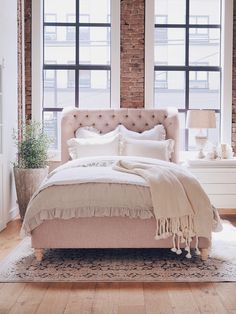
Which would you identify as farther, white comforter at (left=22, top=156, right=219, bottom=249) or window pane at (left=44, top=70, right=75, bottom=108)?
window pane at (left=44, top=70, right=75, bottom=108)

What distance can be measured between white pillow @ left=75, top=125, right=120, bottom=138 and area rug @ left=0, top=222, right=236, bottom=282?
2.17m

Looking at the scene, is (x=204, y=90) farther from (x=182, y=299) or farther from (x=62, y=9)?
(x=182, y=299)

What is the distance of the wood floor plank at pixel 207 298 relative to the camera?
3121 millimetres

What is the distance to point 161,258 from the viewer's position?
4375 mm

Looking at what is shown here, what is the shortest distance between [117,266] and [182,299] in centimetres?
89

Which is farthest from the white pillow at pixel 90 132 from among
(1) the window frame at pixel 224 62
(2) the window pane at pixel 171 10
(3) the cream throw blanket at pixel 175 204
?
(3) the cream throw blanket at pixel 175 204

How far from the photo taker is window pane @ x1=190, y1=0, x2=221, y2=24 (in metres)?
7.12

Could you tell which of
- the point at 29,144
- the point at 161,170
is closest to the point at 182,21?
the point at 29,144

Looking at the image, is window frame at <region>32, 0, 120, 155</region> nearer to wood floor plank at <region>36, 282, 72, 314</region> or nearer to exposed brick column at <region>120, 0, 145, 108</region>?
exposed brick column at <region>120, 0, 145, 108</region>

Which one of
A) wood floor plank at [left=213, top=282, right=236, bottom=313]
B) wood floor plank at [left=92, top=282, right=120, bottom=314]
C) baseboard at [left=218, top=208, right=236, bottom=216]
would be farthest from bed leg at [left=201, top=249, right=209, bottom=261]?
baseboard at [left=218, top=208, right=236, bottom=216]

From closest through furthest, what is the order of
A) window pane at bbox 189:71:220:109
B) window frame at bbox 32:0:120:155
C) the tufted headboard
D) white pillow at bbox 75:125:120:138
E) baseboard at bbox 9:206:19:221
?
baseboard at bbox 9:206:19:221, white pillow at bbox 75:125:120:138, the tufted headboard, window frame at bbox 32:0:120:155, window pane at bbox 189:71:220:109

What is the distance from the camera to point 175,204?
4.12 m

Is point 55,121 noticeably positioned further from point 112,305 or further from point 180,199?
point 112,305

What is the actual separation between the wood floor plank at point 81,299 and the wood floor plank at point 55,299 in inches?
Result: 1.3
